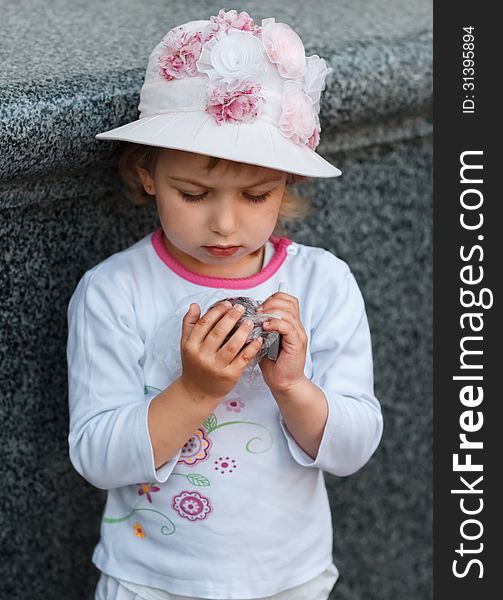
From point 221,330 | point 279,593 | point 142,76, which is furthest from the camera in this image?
point 142,76

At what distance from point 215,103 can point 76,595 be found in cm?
107

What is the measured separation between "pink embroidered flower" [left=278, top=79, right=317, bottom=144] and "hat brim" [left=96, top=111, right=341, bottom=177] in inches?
0.5

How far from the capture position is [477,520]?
7.41 ft

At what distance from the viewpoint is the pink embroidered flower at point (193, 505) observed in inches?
73.4

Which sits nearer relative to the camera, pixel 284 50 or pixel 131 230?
pixel 284 50

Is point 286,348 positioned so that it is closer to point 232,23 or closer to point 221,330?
point 221,330

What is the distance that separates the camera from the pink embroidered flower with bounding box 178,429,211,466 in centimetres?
186

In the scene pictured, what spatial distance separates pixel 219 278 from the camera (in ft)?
6.27

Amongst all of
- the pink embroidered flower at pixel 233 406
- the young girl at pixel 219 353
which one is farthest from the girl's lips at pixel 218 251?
the pink embroidered flower at pixel 233 406

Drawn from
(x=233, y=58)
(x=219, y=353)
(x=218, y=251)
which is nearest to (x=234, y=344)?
(x=219, y=353)

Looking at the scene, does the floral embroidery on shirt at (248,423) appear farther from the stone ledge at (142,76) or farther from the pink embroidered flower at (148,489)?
the stone ledge at (142,76)

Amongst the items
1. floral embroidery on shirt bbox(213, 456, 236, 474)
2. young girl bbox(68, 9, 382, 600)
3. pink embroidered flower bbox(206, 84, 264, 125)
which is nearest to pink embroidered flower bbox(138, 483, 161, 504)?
young girl bbox(68, 9, 382, 600)

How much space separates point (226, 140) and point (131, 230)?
1.65 ft

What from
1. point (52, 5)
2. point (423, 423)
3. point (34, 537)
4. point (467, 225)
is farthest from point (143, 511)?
point (52, 5)
